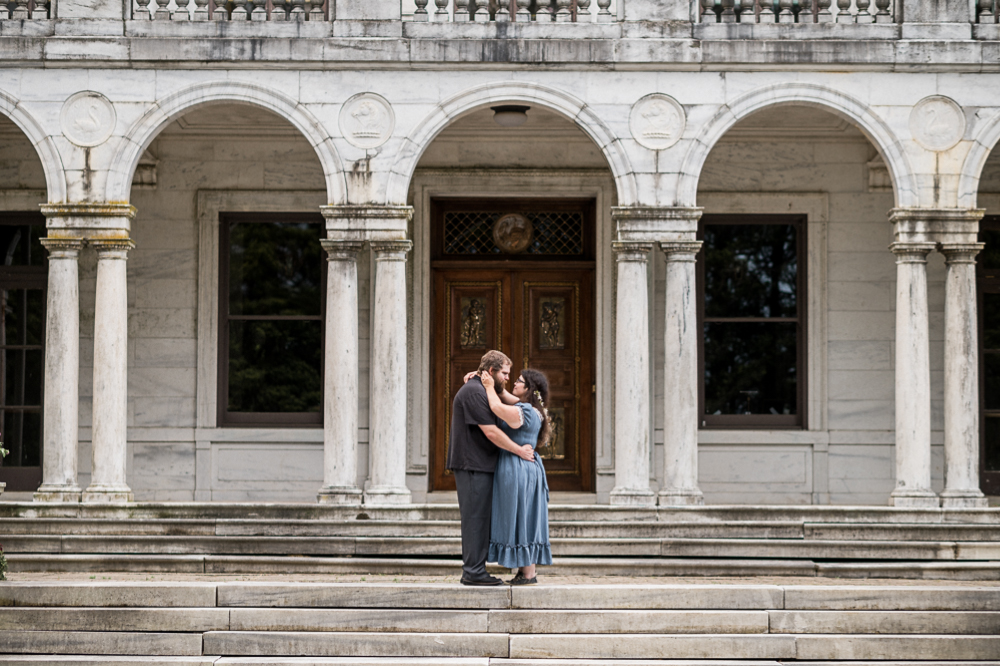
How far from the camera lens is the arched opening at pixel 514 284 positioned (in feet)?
44.2

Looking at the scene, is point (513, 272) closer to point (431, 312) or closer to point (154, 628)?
point (431, 312)

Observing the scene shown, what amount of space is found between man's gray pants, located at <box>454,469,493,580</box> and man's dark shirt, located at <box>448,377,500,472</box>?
67mm

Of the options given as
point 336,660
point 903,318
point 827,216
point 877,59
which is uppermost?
point 877,59

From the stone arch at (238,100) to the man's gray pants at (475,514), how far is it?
3.67 metres

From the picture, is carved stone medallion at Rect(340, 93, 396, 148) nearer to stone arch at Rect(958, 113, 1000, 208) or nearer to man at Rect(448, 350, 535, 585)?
man at Rect(448, 350, 535, 585)

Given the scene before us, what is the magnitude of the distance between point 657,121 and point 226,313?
5.16 m

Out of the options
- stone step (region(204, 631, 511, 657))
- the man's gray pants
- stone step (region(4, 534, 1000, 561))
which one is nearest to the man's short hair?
the man's gray pants

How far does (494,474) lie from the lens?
8.63 meters

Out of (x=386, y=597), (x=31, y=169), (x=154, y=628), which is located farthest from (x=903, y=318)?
(x=31, y=169)

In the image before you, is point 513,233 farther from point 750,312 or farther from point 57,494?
point 57,494

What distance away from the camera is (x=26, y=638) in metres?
8.20

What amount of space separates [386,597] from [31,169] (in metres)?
7.41

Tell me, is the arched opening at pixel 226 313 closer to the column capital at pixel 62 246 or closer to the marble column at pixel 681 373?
the column capital at pixel 62 246

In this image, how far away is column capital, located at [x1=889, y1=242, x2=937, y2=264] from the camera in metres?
11.2
